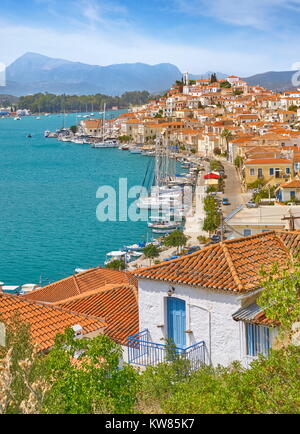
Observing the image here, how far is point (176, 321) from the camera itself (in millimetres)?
6984

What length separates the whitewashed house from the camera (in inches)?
248

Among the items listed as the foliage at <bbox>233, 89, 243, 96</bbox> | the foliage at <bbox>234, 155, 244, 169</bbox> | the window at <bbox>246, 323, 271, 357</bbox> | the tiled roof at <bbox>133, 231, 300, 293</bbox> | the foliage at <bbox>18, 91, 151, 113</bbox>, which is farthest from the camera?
the foliage at <bbox>18, 91, 151, 113</bbox>

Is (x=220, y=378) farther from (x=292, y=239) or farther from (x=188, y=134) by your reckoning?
(x=188, y=134)

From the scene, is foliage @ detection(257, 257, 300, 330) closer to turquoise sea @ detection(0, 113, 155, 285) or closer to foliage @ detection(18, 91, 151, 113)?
turquoise sea @ detection(0, 113, 155, 285)

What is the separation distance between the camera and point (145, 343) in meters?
7.16

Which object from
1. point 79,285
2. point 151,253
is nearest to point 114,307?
point 79,285

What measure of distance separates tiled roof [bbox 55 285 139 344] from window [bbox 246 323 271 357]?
1900mm

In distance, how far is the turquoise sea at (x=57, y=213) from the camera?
25391 mm

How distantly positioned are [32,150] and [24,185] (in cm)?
3374

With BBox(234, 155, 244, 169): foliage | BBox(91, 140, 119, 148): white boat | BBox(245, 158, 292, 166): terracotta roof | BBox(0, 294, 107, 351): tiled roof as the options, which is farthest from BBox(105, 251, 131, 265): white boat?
BBox(91, 140, 119, 148): white boat

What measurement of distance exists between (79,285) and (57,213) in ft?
90.4


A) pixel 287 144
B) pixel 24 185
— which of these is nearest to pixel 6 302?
pixel 287 144

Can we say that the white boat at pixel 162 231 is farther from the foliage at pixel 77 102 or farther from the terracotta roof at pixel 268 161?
the foliage at pixel 77 102

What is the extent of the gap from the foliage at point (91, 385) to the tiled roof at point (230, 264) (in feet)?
6.77
